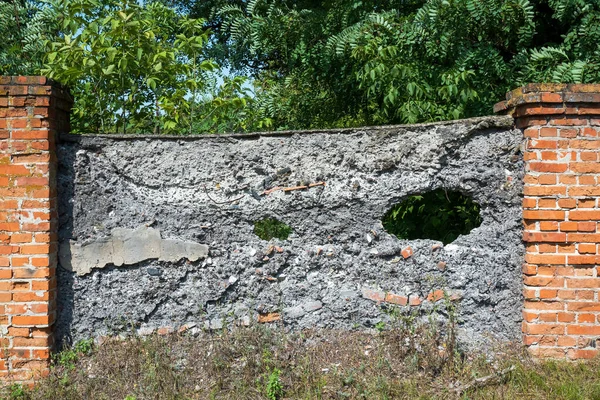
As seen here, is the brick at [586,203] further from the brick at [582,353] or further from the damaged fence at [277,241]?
the brick at [582,353]

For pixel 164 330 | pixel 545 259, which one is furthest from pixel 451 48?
pixel 164 330

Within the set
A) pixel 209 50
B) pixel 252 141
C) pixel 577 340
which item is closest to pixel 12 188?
pixel 252 141

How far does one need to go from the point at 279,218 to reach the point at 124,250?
3.73 ft

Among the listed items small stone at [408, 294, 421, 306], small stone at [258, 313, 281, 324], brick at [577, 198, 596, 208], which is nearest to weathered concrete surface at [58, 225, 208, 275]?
small stone at [258, 313, 281, 324]

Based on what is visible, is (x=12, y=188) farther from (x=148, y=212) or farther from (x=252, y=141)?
(x=252, y=141)

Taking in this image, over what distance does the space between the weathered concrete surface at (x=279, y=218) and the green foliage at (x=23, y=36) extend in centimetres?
234

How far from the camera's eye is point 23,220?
3635 mm

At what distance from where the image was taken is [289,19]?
6477 millimetres

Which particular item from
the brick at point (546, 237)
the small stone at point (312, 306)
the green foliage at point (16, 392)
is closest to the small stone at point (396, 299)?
the small stone at point (312, 306)

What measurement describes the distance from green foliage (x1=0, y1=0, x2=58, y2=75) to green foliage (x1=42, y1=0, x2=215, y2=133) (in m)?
0.64

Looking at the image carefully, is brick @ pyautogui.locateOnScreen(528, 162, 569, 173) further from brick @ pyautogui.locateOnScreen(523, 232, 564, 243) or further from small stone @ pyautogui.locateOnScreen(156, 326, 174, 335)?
small stone @ pyautogui.locateOnScreen(156, 326, 174, 335)

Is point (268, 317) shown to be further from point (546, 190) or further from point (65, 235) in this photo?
point (546, 190)

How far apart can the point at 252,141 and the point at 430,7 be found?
233cm

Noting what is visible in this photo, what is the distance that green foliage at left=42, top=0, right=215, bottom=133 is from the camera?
4477 mm
